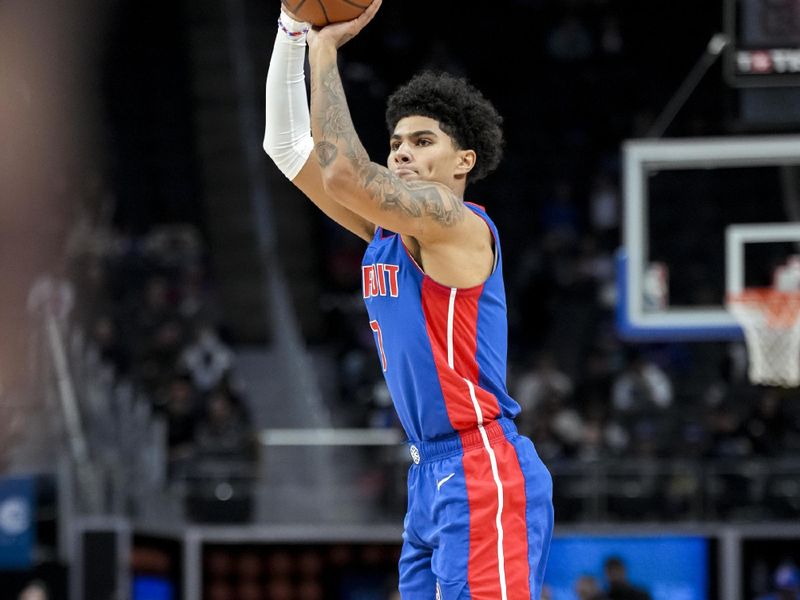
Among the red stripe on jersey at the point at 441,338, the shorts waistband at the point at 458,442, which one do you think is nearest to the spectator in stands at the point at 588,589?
the shorts waistband at the point at 458,442

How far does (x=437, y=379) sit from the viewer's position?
4441 mm

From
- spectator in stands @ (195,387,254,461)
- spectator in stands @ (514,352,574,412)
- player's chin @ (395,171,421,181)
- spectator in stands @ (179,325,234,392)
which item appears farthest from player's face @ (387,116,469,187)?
spectator in stands @ (179,325,234,392)

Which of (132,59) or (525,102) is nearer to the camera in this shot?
(525,102)

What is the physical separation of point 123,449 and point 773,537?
17.1 feet

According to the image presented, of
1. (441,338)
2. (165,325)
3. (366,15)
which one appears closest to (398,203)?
(441,338)

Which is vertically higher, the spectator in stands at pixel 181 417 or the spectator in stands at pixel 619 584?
the spectator in stands at pixel 181 417

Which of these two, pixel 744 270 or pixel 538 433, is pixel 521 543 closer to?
pixel 744 270

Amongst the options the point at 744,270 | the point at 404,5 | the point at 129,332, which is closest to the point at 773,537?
the point at 744,270

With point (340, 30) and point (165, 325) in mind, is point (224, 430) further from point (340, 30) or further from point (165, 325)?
point (340, 30)

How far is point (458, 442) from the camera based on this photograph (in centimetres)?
448

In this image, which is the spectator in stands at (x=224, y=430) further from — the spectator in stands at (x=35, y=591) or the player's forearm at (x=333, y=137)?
the player's forearm at (x=333, y=137)

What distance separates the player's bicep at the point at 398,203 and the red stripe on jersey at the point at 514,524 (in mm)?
699

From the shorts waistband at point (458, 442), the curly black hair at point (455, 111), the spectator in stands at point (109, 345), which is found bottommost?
the shorts waistband at point (458, 442)

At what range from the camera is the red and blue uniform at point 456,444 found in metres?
4.36
